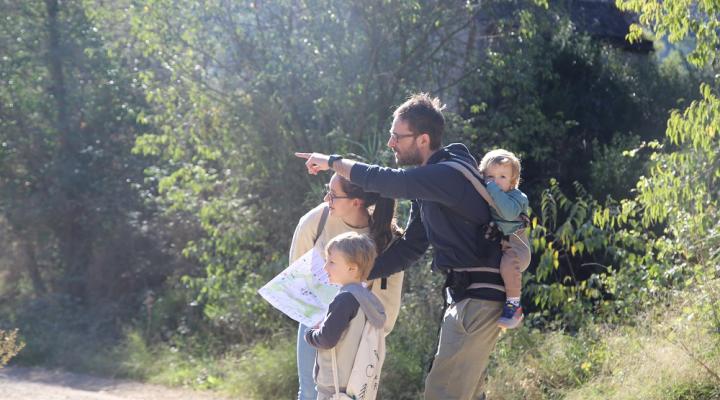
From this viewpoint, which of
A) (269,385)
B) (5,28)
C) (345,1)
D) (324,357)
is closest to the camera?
(324,357)

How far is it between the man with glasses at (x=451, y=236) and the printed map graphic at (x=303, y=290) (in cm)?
59

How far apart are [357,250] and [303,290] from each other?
1.80ft

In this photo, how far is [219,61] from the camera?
1053cm

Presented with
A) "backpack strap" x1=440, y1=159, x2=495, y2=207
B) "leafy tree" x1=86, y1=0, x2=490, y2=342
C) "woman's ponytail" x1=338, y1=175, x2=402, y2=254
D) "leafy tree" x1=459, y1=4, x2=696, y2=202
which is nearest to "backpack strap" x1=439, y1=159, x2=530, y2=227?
"backpack strap" x1=440, y1=159, x2=495, y2=207

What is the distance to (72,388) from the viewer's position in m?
9.69

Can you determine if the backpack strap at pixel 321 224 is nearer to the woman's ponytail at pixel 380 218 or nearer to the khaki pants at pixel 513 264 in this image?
the woman's ponytail at pixel 380 218

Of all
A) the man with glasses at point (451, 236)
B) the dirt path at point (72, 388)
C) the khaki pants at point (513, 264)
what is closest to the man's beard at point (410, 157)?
the man with glasses at point (451, 236)

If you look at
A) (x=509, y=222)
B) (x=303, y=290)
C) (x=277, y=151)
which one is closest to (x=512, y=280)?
(x=509, y=222)

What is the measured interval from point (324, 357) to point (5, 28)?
11080 mm

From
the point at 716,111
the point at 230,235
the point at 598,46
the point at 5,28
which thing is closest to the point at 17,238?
the point at 5,28

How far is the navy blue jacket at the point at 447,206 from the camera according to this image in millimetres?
4230

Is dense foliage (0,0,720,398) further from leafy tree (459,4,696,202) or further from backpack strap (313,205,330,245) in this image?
backpack strap (313,205,330,245)

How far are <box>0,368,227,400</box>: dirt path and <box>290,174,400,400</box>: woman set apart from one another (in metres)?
4.23

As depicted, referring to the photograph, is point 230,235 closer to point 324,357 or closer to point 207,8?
point 207,8
